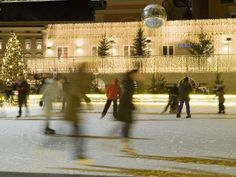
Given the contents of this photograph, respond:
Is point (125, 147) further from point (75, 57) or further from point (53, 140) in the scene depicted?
point (75, 57)

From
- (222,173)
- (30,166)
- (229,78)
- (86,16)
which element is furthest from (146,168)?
(86,16)

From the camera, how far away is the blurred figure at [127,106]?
32.2 ft

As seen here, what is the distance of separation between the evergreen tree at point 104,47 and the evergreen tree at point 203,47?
6687 millimetres

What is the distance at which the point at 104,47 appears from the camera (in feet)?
133

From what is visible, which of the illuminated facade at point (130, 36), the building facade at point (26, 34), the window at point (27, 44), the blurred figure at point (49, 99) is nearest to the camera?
the blurred figure at point (49, 99)

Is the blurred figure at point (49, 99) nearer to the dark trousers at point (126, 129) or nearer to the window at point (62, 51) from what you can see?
the dark trousers at point (126, 129)

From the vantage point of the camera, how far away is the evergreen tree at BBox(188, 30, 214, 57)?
38.2 metres

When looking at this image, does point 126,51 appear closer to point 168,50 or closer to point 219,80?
point 168,50

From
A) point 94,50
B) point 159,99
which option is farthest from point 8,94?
point 94,50

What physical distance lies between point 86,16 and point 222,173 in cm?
7490

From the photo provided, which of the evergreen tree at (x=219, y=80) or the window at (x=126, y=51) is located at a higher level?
the window at (x=126, y=51)

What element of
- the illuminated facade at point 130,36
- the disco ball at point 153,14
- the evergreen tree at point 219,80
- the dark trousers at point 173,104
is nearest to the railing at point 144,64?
the evergreen tree at point 219,80

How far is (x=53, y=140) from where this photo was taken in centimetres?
1123

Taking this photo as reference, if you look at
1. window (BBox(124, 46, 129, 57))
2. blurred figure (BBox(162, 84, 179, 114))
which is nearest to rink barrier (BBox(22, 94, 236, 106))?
blurred figure (BBox(162, 84, 179, 114))
